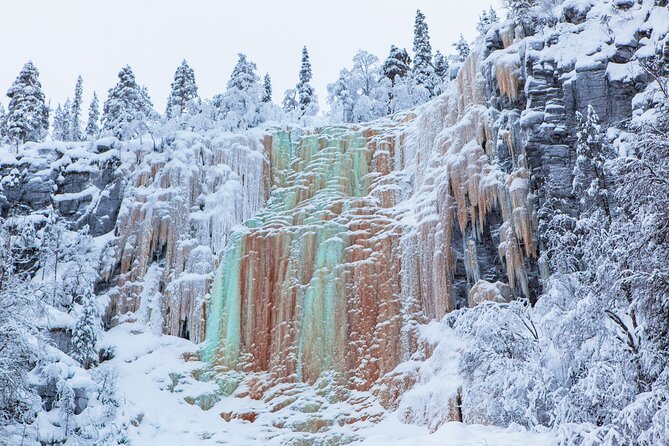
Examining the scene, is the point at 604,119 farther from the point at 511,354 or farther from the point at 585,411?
the point at 585,411

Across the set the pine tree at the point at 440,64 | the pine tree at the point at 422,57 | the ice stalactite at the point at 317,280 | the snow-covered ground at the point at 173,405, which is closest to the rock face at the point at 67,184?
the snow-covered ground at the point at 173,405

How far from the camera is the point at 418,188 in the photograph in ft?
91.4

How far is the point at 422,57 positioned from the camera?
1821 inches

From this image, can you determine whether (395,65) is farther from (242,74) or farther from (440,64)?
(242,74)

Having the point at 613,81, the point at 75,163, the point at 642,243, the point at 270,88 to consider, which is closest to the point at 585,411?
the point at 642,243

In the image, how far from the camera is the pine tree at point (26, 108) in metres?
43.5

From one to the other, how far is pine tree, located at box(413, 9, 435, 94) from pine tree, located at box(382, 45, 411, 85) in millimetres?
728

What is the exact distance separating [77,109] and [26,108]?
85.6 ft

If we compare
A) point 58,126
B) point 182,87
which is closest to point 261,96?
point 182,87

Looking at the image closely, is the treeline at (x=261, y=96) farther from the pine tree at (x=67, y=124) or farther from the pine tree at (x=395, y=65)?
the pine tree at (x=67, y=124)

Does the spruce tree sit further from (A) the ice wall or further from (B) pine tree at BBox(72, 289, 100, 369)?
(B) pine tree at BBox(72, 289, 100, 369)

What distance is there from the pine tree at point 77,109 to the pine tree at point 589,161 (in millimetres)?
50351

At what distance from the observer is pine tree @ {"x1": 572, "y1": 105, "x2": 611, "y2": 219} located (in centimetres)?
2005

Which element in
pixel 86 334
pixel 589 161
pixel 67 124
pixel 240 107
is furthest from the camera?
pixel 67 124
